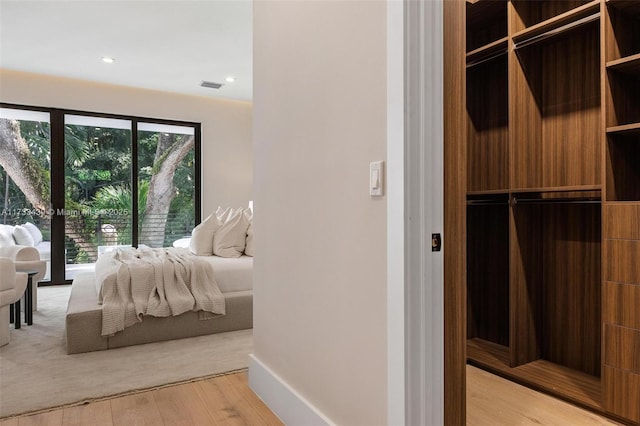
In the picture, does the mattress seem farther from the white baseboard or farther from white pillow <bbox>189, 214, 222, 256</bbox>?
the white baseboard

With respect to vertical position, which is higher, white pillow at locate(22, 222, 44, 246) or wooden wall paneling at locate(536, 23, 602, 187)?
wooden wall paneling at locate(536, 23, 602, 187)

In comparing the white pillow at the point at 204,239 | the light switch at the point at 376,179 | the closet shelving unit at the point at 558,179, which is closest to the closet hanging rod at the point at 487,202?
the closet shelving unit at the point at 558,179

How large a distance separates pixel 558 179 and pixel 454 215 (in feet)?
5.24

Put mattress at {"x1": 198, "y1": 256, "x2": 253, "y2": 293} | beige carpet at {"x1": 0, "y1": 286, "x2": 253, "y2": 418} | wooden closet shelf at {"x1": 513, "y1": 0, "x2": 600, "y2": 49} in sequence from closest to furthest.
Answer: wooden closet shelf at {"x1": 513, "y1": 0, "x2": 600, "y2": 49}, beige carpet at {"x1": 0, "y1": 286, "x2": 253, "y2": 418}, mattress at {"x1": 198, "y1": 256, "x2": 253, "y2": 293}

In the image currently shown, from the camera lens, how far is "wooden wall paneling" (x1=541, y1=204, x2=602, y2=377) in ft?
7.93

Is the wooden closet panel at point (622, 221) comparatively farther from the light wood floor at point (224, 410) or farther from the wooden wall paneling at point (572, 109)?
the light wood floor at point (224, 410)

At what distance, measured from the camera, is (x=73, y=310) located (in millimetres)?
2906

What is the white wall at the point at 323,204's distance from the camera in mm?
1421

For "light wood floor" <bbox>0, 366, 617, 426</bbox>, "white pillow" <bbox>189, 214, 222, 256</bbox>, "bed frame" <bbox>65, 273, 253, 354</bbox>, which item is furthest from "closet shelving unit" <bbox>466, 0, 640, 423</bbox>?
"white pillow" <bbox>189, 214, 222, 256</bbox>

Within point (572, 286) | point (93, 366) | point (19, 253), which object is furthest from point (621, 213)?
point (19, 253)

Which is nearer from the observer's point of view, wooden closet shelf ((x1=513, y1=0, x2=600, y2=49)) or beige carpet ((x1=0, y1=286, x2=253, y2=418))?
wooden closet shelf ((x1=513, y1=0, x2=600, y2=49))

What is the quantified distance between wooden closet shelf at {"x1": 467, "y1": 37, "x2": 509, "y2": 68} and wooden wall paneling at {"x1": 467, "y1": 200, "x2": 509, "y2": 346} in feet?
3.27

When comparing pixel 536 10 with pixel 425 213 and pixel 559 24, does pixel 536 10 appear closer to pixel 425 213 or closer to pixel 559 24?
pixel 559 24

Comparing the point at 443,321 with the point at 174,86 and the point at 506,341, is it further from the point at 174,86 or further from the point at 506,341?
the point at 174,86
